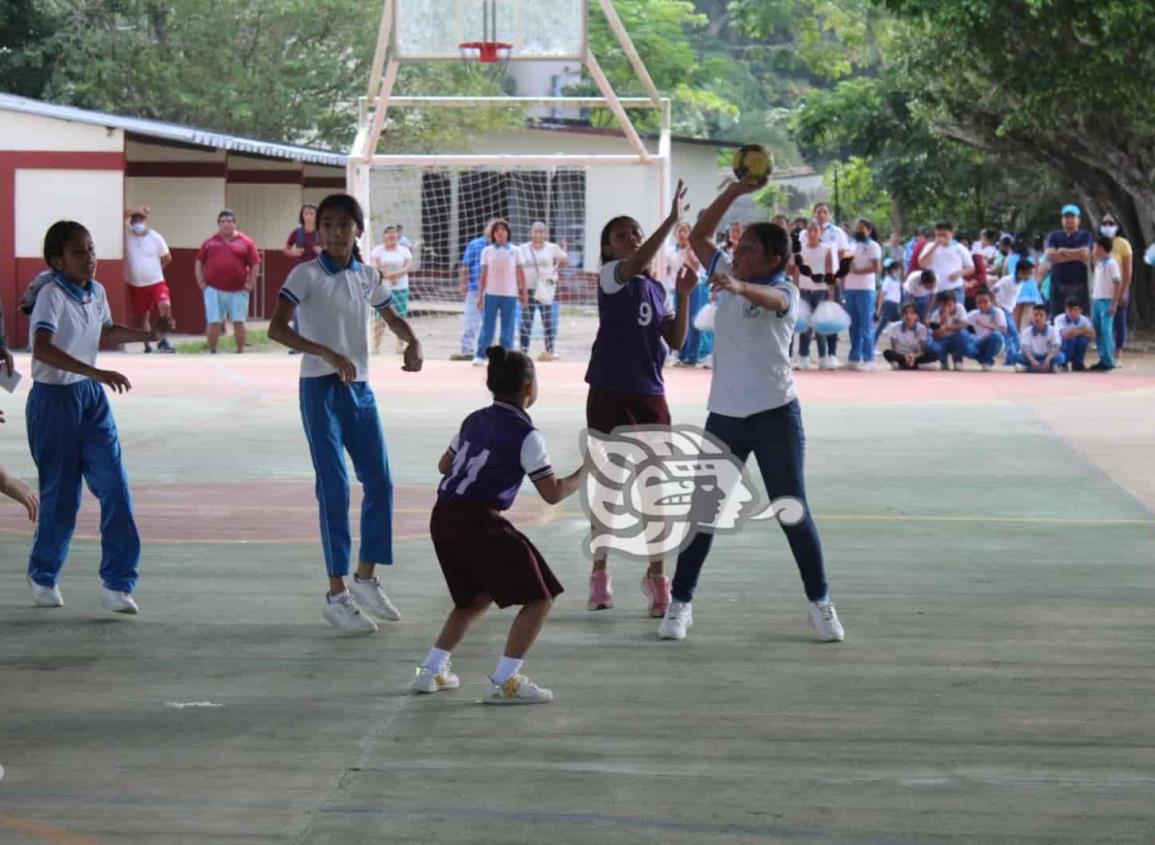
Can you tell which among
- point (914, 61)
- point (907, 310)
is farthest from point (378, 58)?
point (914, 61)

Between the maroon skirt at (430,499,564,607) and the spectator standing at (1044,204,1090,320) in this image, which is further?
the spectator standing at (1044,204,1090,320)

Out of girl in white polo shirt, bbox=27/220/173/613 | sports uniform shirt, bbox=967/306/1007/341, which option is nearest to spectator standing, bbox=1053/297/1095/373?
sports uniform shirt, bbox=967/306/1007/341

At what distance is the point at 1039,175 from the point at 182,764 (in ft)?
112

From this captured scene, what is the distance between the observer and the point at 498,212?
38.9 m

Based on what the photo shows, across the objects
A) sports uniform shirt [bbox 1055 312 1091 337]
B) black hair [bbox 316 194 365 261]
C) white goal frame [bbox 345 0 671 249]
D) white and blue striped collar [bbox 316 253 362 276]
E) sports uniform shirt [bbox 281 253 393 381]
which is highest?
white goal frame [bbox 345 0 671 249]

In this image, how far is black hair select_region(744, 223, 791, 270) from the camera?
766cm

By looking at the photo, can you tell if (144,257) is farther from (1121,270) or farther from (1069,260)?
(1121,270)

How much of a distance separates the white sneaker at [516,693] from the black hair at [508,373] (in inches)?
39.5

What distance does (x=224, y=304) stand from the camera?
25.4 m

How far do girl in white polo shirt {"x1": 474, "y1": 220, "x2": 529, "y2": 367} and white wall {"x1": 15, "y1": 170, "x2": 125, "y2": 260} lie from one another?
6038mm

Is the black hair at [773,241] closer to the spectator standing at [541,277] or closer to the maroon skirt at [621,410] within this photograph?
the maroon skirt at [621,410]

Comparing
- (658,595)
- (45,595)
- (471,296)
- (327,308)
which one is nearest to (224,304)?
(471,296)

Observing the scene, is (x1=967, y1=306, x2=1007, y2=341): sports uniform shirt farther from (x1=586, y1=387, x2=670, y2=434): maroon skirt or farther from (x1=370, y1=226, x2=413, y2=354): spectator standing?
(x1=586, y1=387, x2=670, y2=434): maroon skirt

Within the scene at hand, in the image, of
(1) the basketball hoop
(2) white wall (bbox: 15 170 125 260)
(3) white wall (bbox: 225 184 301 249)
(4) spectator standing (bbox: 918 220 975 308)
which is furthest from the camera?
(3) white wall (bbox: 225 184 301 249)
